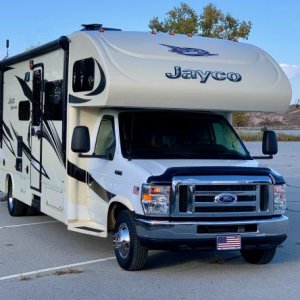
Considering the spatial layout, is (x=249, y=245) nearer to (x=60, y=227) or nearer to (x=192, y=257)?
(x=192, y=257)

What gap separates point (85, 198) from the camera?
28.3 ft

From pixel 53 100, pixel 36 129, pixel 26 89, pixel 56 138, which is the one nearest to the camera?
pixel 56 138

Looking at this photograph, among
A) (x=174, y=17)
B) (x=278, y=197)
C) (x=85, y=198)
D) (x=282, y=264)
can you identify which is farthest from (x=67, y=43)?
(x=174, y=17)

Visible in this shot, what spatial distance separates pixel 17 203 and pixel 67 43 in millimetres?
4129

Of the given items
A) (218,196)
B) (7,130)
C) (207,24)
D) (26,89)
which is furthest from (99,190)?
(207,24)

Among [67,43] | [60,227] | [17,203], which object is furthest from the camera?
[17,203]

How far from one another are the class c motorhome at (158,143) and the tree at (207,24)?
64.9 feet

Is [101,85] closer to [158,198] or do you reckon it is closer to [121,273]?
[158,198]

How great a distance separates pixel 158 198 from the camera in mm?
6879

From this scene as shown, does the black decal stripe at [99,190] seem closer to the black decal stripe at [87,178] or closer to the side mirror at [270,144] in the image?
the black decal stripe at [87,178]

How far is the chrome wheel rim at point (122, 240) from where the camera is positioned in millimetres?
7345

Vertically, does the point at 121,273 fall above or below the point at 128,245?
below

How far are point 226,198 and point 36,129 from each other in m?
4.23

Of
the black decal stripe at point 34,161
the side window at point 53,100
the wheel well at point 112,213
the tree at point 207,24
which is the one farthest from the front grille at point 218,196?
the tree at point 207,24
